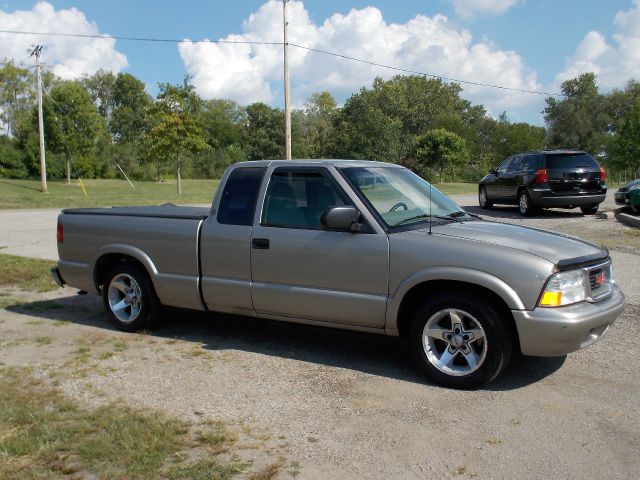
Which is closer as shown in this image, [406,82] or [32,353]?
[32,353]

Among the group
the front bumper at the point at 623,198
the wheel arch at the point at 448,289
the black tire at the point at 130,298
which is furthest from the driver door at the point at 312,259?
the front bumper at the point at 623,198

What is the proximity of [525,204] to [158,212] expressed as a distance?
12.4 metres

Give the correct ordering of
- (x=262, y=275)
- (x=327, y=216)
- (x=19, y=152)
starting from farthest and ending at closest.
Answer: (x=19, y=152) → (x=262, y=275) → (x=327, y=216)

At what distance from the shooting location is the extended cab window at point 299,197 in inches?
215

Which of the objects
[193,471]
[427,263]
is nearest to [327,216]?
[427,263]

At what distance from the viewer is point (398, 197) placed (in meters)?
5.58

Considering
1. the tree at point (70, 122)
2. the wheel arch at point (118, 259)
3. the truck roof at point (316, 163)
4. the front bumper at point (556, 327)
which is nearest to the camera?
the front bumper at point (556, 327)

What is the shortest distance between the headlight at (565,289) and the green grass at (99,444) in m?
2.39

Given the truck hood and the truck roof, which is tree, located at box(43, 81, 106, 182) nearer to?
the truck roof

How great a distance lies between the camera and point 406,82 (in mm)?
95188

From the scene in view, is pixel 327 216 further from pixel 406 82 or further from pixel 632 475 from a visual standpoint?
pixel 406 82

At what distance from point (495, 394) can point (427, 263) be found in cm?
107

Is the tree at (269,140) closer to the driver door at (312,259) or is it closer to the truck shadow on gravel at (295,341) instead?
the truck shadow on gravel at (295,341)

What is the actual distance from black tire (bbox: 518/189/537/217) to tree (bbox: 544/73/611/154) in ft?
195
